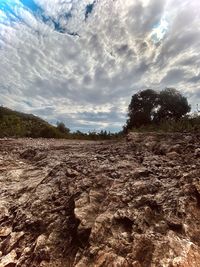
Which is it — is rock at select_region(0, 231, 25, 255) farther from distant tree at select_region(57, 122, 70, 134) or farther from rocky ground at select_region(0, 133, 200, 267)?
distant tree at select_region(57, 122, 70, 134)

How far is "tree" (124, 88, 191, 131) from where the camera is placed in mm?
24547

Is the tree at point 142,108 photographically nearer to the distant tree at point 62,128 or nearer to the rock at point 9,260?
the distant tree at point 62,128

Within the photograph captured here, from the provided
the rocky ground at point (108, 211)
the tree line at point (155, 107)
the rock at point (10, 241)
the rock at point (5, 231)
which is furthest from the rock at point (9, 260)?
the tree line at point (155, 107)

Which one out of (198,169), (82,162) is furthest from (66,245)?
(82,162)

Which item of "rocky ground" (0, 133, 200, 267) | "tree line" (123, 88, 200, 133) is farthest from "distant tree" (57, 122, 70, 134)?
"rocky ground" (0, 133, 200, 267)

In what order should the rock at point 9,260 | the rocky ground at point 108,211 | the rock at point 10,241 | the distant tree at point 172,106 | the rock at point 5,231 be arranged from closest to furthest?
the rocky ground at point 108,211
the rock at point 9,260
the rock at point 10,241
the rock at point 5,231
the distant tree at point 172,106

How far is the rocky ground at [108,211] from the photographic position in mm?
4637

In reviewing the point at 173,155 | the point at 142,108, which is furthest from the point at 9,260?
the point at 142,108

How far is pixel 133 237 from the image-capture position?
4848 millimetres

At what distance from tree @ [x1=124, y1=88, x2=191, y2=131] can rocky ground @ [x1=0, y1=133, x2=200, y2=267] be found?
15881 millimetres

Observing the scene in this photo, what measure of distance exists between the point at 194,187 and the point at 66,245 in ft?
7.87

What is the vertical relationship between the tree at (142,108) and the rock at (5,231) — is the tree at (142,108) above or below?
above

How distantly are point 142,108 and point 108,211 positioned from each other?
66.1ft

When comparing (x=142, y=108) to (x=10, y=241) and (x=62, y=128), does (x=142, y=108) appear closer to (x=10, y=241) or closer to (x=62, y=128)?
(x=62, y=128)
